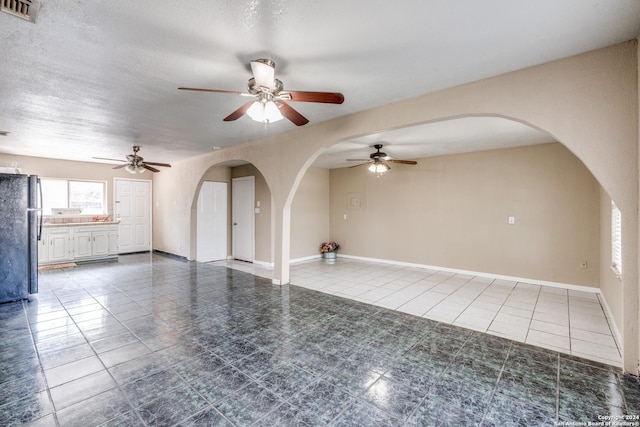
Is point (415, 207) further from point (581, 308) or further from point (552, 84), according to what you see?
point (552, 84)

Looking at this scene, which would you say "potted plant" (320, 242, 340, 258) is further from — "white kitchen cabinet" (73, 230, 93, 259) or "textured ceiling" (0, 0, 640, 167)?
"white kitchen cabinet" (73, 230, 93, 259)

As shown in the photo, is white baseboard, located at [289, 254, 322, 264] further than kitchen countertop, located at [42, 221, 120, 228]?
Yes

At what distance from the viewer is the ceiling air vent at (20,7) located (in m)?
1.78

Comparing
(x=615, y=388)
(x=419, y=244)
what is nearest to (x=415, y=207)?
(x=419, y=244)

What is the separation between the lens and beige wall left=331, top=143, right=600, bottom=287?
191 inches

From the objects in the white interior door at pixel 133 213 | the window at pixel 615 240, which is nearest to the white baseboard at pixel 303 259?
the white interior door at pixel 133 213

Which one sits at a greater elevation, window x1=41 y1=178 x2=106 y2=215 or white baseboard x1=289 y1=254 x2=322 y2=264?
window x1=41 y1=178 x2=106 y2=215

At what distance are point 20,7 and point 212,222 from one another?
228 inches

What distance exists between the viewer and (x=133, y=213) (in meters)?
8.46

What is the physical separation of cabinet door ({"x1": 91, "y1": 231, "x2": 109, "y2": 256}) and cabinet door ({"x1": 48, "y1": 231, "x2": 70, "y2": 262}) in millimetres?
495

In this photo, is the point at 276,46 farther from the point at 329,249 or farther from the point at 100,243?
the point at 100,243

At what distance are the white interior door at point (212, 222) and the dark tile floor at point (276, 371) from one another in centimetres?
331

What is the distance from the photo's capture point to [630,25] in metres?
2.03

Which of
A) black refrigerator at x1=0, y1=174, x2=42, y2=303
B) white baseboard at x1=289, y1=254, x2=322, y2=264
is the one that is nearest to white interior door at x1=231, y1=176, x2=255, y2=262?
white baseboard at x1=289, y1=254, x2=322, y2=264
